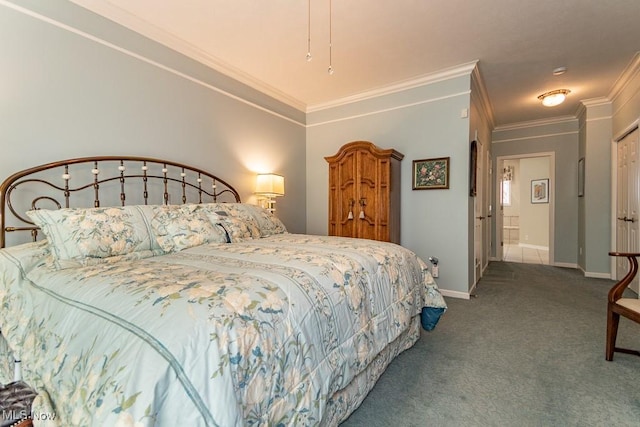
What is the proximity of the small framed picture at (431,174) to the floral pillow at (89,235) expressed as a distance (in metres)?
3.00

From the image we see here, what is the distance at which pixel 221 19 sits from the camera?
2.46 metres

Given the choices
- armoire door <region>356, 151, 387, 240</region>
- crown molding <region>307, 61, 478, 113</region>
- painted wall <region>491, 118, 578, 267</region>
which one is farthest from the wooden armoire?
painted wall <region>491, 118, 578, 267</region>

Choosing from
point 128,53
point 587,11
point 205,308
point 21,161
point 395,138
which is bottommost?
point 205,308

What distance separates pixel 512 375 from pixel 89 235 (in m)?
2.66

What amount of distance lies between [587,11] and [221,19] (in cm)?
301

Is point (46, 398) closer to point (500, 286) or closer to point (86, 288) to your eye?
point (86, 288)

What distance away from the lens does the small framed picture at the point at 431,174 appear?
348cm

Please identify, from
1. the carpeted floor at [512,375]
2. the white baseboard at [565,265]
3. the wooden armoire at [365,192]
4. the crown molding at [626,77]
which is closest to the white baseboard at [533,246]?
the white baseboard at [565,265]

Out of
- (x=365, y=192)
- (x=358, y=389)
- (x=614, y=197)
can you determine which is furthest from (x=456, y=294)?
(x=614, y=197)

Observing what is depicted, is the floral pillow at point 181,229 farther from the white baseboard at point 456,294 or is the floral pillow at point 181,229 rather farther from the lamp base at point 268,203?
the white baseboard at point 456,294

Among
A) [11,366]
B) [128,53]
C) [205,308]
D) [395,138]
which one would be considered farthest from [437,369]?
[128,53]

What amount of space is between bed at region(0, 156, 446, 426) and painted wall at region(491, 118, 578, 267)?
4.49 metres

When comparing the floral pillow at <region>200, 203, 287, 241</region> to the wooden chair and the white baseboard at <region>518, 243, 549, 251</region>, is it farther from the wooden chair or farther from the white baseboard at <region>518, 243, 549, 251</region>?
the white baseboard at <region>518, 243, 549, 251</region>

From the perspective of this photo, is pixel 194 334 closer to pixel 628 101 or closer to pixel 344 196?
pixel 344 196
